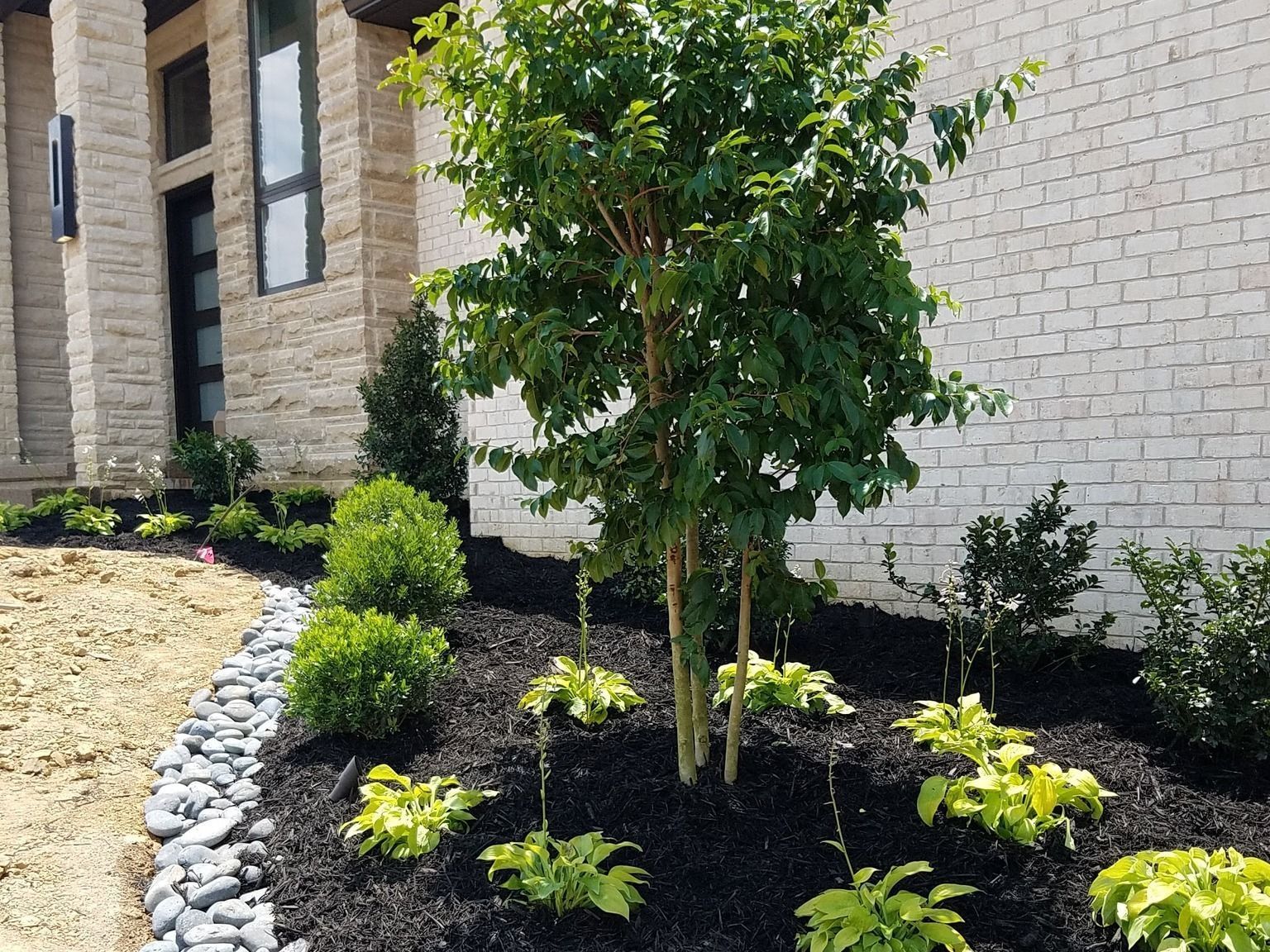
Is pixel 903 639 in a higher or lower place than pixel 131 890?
higher

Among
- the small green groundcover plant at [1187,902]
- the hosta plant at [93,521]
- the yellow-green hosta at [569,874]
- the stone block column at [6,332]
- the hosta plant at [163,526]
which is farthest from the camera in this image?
the stone block column at [6,332]

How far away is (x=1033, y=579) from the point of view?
3736 mm

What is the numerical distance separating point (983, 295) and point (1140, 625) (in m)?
1.58

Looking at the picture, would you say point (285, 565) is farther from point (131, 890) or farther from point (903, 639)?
point (903, 639)

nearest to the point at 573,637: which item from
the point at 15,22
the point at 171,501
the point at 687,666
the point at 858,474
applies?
the point at 687,666

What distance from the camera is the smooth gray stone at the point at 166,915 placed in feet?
8.76

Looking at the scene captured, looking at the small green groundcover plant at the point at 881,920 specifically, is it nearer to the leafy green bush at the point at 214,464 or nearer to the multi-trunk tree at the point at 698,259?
the multi-trunk tree at the point at 698,259

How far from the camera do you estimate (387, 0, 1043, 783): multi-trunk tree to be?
7.81ft

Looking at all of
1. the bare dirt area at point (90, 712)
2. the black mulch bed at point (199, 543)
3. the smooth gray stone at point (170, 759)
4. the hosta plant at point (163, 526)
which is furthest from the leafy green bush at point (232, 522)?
the smooth gray stone at point (170, 759)

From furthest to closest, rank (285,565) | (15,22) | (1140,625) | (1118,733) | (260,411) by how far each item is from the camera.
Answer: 1. (15,22)
2. (260,411)
3. (285,565)
4. (1140,625)
5. (1118,733)

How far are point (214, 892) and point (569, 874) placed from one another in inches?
42.4

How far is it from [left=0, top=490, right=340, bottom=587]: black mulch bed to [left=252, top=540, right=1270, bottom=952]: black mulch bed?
2.19 meters

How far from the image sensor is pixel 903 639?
4.24 metres

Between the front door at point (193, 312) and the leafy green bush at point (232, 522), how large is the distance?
12.0 feet
